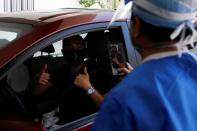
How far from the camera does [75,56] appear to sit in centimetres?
344

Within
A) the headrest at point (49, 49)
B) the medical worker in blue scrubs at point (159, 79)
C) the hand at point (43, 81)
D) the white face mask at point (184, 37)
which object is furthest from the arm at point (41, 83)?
the white face mask at point (184, 37)

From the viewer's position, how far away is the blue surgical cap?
1.66 metres

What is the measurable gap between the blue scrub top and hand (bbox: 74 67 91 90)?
1.58 meters

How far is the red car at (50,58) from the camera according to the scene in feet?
9.20

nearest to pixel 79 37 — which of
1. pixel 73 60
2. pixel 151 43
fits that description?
pixel 73 60

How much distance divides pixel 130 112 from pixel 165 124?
0.40ft

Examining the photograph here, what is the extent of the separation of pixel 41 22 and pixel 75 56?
48cm

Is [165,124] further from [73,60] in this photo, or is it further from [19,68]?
[73,60]

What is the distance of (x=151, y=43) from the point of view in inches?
66.3

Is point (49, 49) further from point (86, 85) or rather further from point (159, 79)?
point (159, 79)

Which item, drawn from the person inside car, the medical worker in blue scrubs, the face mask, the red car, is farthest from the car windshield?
the medical worker in blue scrubs

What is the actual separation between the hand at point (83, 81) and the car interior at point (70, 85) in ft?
0.19

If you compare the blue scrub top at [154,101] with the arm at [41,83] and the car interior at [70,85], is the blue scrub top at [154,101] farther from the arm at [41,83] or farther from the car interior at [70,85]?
the arm at [41,83]

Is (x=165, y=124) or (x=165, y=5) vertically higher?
(x=165, y=5)
